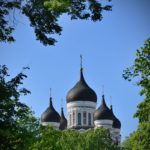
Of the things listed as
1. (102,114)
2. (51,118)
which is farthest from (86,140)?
(51,118)

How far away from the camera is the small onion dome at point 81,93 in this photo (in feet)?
248

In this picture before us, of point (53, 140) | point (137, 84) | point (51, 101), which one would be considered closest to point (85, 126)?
point (51, 101)

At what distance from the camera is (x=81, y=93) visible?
247 ft

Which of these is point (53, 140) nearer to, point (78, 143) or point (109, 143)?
point (78, 143)

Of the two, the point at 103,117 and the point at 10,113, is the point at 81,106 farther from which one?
the point at 10,113

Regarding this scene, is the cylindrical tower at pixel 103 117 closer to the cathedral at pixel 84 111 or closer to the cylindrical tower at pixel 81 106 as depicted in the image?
the cathedral at pixel 84 111

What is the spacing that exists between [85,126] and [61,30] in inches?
2438

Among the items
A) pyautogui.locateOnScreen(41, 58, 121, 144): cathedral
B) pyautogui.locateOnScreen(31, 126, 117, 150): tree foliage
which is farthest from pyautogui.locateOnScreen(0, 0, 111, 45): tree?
pyautogui.locateOnScreen(41, 58, 121, 144): cathedral

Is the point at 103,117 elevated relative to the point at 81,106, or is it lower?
lower

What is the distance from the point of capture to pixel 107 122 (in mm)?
76875

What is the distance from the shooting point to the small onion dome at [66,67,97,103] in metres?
75.5

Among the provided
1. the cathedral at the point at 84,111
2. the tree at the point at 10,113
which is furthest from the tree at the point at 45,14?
the cathedral at the point at 84,111

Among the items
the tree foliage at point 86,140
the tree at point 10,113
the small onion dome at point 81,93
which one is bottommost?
the tree at point 10,113

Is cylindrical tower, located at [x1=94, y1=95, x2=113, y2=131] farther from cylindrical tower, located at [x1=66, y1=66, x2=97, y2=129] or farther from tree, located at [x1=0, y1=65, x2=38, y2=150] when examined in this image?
tree, located at [x1=0, y1=65, x2=38, y2=150]
